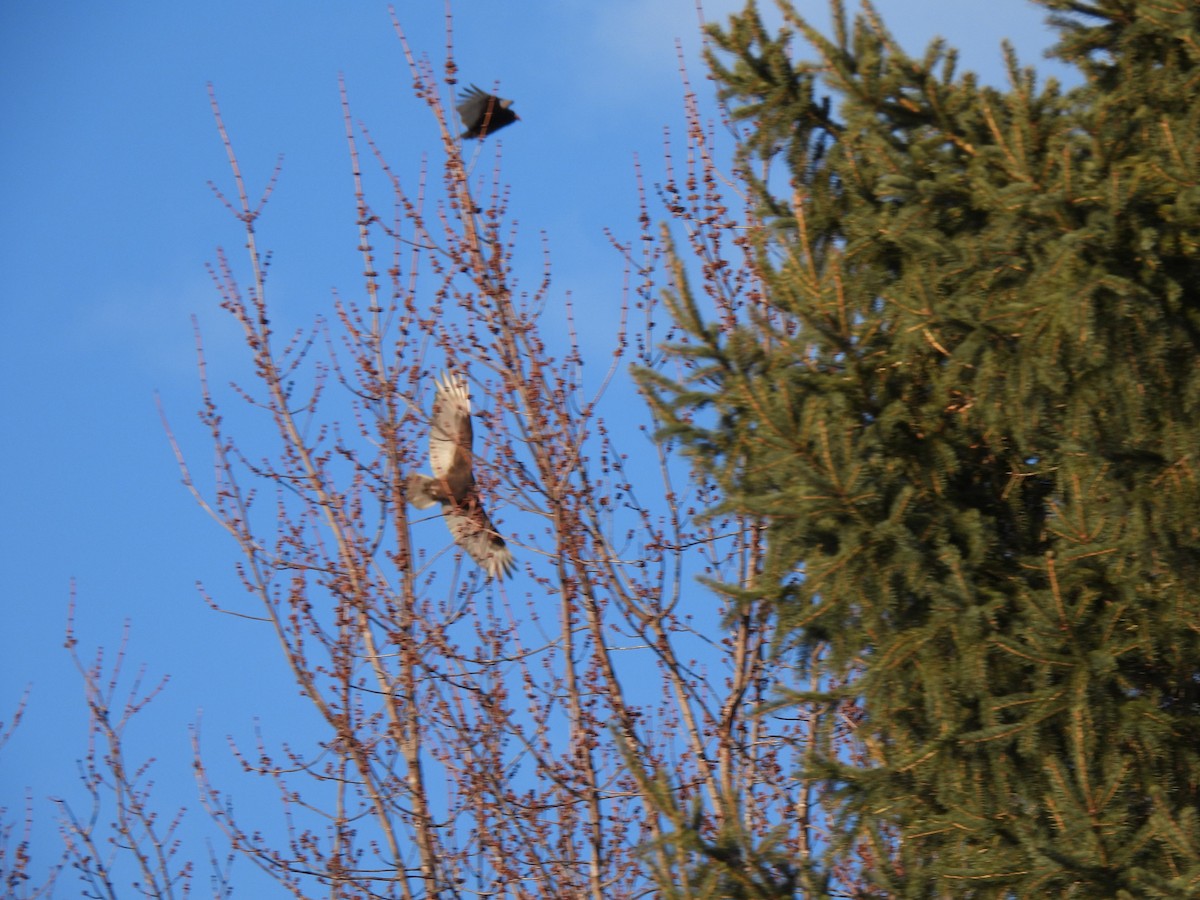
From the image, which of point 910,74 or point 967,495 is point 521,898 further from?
point 910,74

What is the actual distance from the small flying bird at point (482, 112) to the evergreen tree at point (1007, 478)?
2.74m

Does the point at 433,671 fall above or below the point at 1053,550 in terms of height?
above

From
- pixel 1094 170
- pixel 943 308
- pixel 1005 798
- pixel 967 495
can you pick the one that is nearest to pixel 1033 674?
pixel 1005 798

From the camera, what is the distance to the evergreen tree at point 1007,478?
14.4 ft

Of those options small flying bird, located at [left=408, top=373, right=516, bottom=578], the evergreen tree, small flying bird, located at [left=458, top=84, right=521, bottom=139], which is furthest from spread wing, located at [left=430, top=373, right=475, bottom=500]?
the evergreen tree

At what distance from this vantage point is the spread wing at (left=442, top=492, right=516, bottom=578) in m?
7.17

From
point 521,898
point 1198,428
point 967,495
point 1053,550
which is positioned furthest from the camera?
point 521,898

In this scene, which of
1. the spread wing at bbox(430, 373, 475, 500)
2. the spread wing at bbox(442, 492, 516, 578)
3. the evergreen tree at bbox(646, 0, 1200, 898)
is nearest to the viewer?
the evergreen tree at bbox(646, 0, 1200, 898)

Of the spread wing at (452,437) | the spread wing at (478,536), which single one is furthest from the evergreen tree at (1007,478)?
the spread wing at (452,437)

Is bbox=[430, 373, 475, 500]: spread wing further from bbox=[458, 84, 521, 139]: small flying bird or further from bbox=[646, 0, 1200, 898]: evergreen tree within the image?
bbox=[646, 0, 1200, 898]: evergreen tree

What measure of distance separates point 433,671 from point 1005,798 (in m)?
3.02

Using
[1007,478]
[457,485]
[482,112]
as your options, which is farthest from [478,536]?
[1007,478]

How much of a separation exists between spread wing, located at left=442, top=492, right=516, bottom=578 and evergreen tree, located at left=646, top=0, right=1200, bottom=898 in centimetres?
222

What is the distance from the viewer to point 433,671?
21.9 ft
